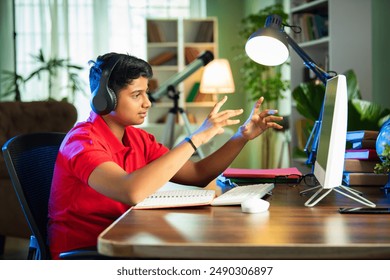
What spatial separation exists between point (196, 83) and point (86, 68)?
→ 1.41m

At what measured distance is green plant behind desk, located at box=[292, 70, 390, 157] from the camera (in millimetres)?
A: 4082

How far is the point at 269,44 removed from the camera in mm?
1947

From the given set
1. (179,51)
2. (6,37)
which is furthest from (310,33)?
(6,37)

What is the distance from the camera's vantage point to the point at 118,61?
1.76 meters

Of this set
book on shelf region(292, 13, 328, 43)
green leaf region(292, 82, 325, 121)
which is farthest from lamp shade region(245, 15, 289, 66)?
book on shelf region(292, 13, 328, 43)

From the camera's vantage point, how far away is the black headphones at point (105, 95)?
1.72m

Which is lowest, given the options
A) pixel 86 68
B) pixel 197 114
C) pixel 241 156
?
pixel 241 156

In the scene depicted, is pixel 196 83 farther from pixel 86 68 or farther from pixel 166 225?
pixel 166 225

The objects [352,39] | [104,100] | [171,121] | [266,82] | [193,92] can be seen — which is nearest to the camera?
[104,100]

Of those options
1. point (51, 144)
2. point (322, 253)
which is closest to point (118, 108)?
point (51, 144)

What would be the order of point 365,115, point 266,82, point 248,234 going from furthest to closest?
point 266,82
point 365,115
point 248,234

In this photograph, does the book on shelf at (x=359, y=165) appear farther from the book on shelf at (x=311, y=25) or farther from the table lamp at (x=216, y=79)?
the table lamp at (x=216, y=79)

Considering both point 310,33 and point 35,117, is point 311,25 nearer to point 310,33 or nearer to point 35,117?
point 310,33

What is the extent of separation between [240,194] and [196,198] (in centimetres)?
12
